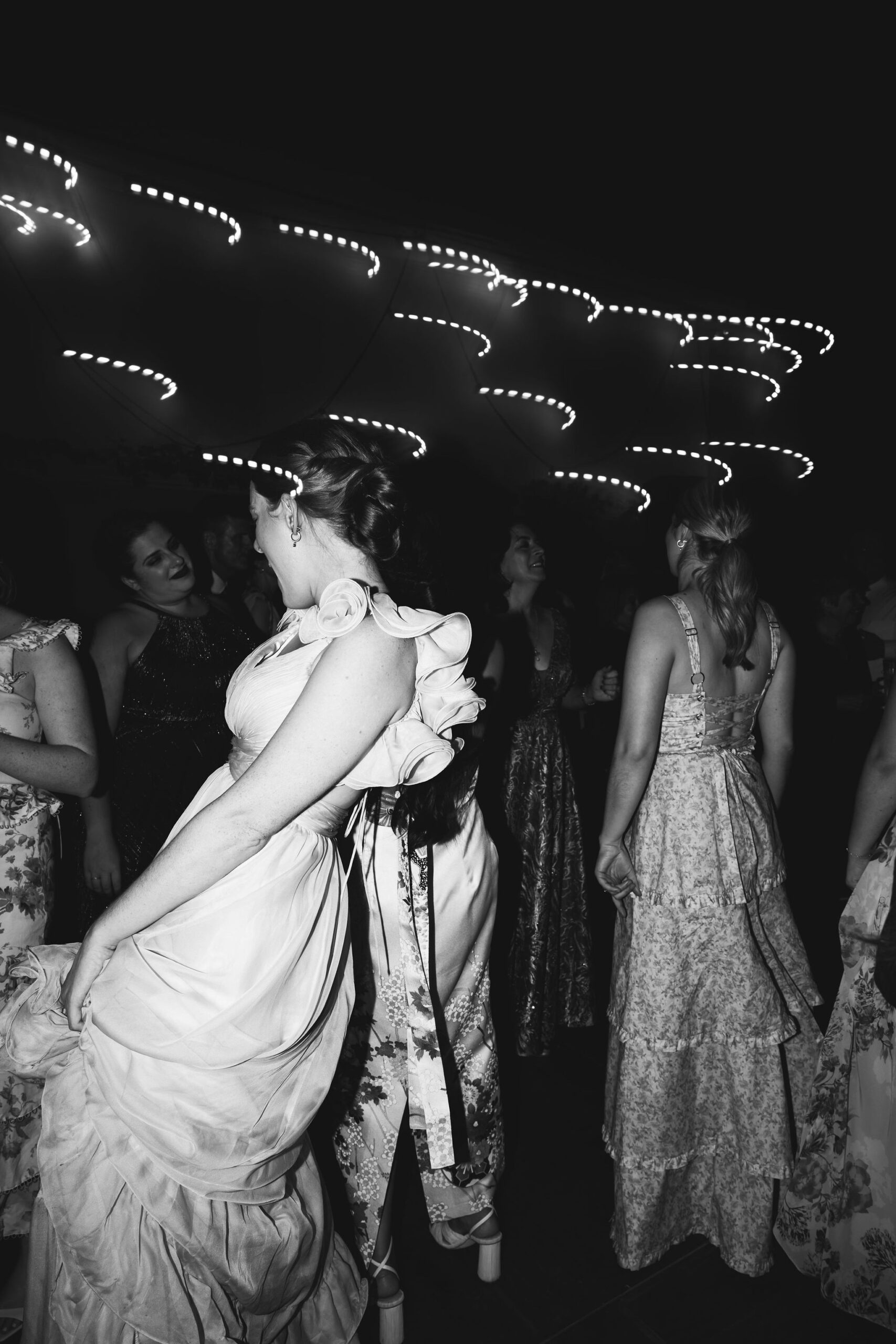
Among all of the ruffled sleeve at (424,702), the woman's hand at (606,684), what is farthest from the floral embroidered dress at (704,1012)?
the woman's hand at (606,684)

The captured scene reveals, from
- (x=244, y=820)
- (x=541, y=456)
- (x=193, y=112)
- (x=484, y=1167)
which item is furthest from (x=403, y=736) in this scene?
(x=541, y=456)

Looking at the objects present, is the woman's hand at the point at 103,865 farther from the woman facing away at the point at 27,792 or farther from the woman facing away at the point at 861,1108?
the woman facing away at the point at 861,1108

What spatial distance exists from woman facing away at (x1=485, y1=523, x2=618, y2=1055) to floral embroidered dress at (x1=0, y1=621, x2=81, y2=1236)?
146 centimetres

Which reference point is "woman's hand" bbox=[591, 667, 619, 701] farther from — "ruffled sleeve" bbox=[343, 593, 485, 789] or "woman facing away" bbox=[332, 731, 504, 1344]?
"ruffled sleeve" bbox=[343, 593, 485, 789]

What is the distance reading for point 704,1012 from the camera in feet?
5.98

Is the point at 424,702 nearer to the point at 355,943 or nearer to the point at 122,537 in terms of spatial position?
the point at 355,943

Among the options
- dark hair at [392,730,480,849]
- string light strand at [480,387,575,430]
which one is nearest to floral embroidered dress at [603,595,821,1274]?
dark hair at [392,730,480,849]

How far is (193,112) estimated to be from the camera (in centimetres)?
384

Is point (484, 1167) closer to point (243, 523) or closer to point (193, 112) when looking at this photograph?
point (243, 523)

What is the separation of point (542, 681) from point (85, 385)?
10.5 feet

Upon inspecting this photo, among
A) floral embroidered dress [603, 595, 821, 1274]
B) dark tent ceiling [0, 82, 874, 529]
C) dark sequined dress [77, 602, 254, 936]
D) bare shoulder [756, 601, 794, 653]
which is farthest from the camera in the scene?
dark tent ceiling [0, 82, 874, 529]

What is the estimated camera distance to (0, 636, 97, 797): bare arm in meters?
1.74

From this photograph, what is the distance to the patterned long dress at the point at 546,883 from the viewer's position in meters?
2.81

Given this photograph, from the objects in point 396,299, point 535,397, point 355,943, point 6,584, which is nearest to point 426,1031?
point 355,943
